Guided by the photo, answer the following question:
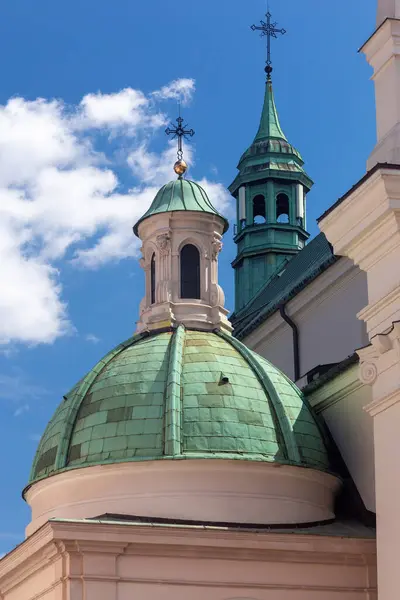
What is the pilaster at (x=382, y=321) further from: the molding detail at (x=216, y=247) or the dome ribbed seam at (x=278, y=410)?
the molding detail at (x=216, y=247)

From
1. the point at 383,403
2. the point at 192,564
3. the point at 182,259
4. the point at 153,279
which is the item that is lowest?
the point at 192,564

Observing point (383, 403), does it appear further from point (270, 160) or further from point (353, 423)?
point (270, 160)

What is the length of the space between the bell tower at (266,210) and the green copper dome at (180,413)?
1533 centimetres

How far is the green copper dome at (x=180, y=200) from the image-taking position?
105 ft

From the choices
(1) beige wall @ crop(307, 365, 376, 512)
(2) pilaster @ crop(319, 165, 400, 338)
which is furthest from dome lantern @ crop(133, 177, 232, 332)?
(2) pilaster @ crop(319, 165, 400, 338)

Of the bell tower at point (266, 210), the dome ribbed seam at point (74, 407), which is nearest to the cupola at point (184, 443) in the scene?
the dome ribbed seam at point (74, 407)

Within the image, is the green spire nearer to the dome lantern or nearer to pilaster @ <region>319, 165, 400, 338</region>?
the dome lantern

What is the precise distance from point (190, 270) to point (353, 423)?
16.9ft

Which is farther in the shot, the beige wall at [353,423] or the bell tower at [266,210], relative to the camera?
the bell tower at [266,210]

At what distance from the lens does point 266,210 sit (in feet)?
148

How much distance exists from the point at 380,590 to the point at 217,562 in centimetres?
318

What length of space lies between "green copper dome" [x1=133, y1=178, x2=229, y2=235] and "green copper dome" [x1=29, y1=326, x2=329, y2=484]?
135 inches

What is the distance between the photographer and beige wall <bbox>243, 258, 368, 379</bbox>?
112 feet

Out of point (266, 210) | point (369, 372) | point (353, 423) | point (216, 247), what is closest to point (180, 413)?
point (353, 423)
